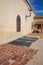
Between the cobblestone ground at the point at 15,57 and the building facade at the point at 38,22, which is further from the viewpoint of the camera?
the building facade at the point at 38,22

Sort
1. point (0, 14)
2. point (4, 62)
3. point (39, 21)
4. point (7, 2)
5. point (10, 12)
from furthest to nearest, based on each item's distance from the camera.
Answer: point (39, 21), point (10, 12), point (7, 2), point (0, 14), point (4, 62)

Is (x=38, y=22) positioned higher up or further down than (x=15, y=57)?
higher up

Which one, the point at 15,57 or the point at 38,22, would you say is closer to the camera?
the point at 15,57

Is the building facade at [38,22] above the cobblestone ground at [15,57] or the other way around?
above

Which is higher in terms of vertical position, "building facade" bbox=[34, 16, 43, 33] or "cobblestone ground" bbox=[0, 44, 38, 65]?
"building facade" bbox=[34, 16, 43, 33]

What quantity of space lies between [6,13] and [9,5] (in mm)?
393

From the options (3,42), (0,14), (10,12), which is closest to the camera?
(0,14)

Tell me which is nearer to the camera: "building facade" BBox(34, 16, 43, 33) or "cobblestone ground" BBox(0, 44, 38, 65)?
"cobblestone ground" BBox(0, 44, 38, 65)

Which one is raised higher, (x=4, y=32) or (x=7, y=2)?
(x=7, y=2)

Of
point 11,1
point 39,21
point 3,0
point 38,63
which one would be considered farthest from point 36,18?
point 38,63

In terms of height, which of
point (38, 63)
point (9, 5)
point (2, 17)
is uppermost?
point (9, 5)

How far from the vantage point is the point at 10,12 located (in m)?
3.59

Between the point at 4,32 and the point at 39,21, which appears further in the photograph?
the point at 39,21

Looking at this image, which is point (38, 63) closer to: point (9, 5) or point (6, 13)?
point (6, 13)
